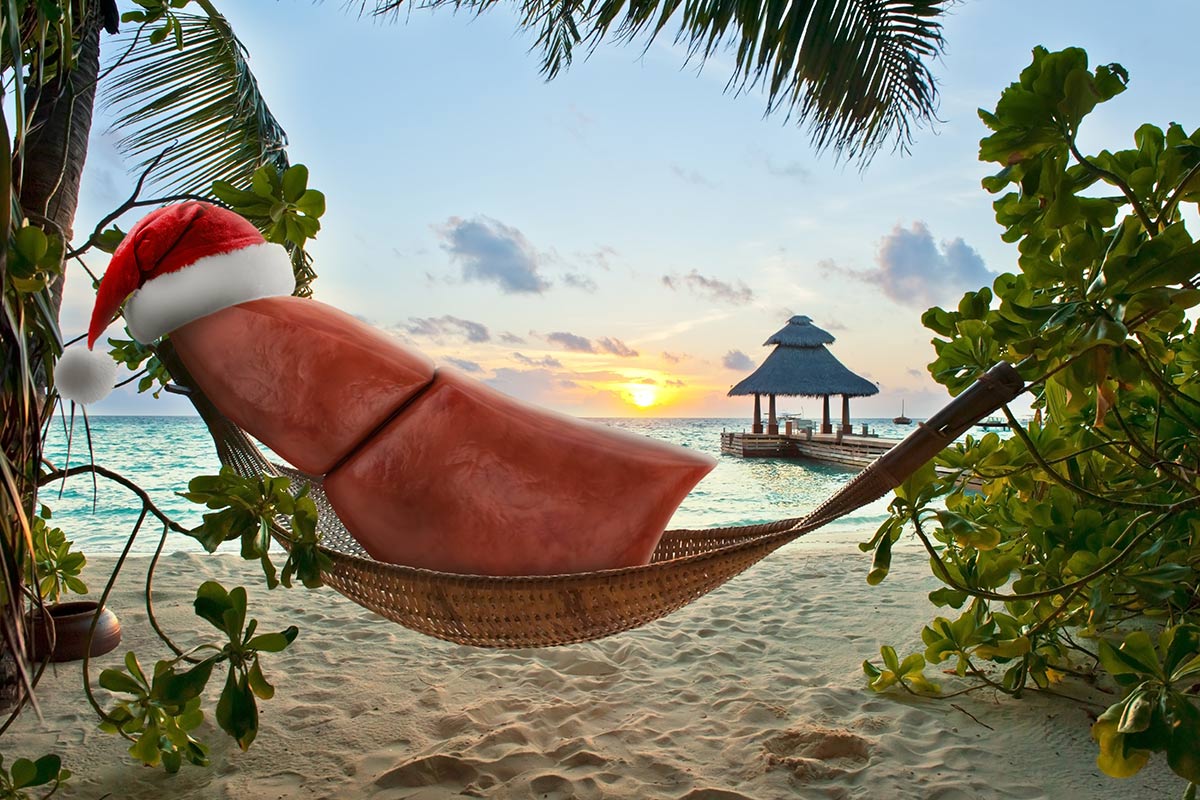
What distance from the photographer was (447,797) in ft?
4.14

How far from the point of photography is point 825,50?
3.14 m

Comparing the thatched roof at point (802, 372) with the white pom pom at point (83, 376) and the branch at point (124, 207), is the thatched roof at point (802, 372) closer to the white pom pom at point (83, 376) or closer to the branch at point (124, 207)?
the branch at point (124, 207)

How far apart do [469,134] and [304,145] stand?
2.68 metres

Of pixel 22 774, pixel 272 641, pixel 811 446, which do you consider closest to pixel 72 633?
pixel 22 774

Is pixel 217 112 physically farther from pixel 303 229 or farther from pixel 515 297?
pixel 515 297

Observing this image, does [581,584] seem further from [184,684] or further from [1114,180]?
[1114,180]

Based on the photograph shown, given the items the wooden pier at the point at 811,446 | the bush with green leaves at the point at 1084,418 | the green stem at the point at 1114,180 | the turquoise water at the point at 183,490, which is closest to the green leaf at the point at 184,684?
the bush with green leaves at the point at 1084,418

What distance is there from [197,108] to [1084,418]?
3386mm

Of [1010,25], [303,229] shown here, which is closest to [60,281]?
[303,229]

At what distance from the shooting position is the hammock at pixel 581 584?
0.92m

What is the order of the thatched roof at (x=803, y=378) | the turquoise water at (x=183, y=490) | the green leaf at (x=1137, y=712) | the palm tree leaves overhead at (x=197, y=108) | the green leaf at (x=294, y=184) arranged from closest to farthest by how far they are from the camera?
the green leaf at (x=1137, y=712) < the green leaf at (x=294, y=184) < the palm tree leaves overhead at (x=197, y=108) < the turquoise water at (x=183, y=490) < the thatched roof at (x=803, y=378)

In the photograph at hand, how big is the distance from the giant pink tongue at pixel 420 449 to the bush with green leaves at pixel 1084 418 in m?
0.45

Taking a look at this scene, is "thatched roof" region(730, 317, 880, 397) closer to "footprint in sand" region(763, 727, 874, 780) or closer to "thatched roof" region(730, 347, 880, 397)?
"thatched roof" region(730, 347, 880, 397)

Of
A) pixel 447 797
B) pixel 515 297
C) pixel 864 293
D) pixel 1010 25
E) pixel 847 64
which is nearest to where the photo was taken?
pixel 447 797
